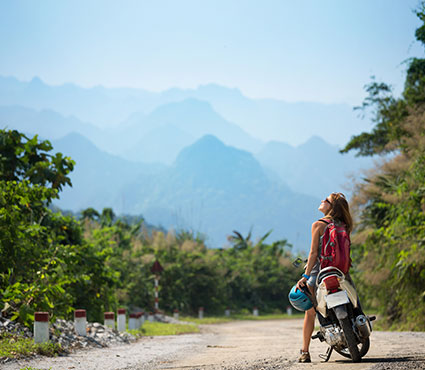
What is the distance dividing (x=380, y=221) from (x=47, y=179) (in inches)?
566

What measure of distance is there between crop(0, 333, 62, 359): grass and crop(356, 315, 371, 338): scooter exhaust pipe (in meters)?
4.85

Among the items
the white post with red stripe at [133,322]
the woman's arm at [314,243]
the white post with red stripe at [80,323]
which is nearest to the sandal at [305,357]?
the woman's arm at [314,243]

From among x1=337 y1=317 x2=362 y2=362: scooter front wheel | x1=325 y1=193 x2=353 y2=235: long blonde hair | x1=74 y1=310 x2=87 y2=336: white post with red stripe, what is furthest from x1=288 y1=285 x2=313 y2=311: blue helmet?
x1=74 y1=310 x2=87 y2=336: white post with red stripe

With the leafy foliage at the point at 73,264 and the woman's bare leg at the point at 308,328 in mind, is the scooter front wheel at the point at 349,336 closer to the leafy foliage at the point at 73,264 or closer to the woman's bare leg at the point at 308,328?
the woman's bare leg at the point at 308,328

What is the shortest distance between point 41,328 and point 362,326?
5.56 m

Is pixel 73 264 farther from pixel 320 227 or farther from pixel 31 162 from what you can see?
pixel 320 227

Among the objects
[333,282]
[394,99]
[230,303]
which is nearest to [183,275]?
[230,303]

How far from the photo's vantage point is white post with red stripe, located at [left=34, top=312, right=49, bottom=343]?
9.93m

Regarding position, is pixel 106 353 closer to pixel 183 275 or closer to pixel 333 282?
pixel 333 282

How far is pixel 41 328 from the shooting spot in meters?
9.98

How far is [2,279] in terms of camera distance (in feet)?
39.5

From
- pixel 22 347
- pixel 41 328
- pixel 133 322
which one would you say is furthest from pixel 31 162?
pixel 22 347

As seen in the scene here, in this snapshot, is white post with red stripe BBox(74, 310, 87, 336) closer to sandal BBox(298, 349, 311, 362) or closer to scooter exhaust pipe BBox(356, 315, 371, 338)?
sandal BBox(298, 349, 311, 362)

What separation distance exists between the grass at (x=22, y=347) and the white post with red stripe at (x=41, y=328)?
14 cm
